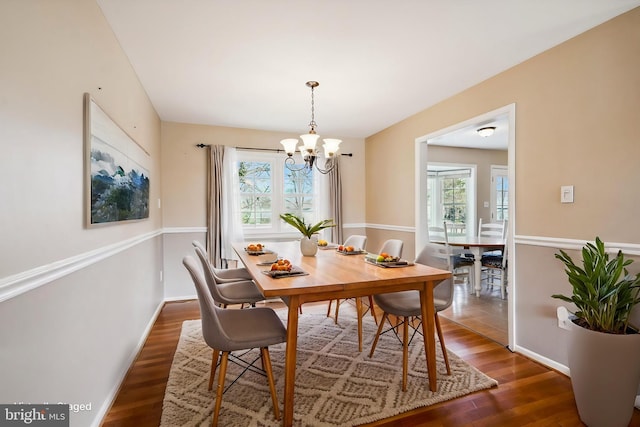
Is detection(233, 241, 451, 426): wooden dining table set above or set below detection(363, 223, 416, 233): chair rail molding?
below

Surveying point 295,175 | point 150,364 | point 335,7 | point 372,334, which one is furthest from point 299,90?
point 150,364

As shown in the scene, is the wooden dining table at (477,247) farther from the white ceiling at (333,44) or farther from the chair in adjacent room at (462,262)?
the white ceiling at (333,44)

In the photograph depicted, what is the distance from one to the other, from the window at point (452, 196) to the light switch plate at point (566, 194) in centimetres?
344

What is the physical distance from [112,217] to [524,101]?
3242 mm

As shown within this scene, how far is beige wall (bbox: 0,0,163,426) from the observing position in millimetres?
997

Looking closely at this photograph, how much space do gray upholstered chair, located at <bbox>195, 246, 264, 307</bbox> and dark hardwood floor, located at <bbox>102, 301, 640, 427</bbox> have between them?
0.65 m

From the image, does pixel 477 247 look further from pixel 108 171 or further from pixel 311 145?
pixel 108 171

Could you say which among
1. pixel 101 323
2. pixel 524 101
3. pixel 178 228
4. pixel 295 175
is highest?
pixel 524 101

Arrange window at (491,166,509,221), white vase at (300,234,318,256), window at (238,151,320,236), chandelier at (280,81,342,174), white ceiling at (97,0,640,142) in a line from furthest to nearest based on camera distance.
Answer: window at (491,166,509,221), window at (238,151,320,236), chandelier at (280,81,342,174), white vase at (300,234,318,256), white ceiling at (97,0,640,142)

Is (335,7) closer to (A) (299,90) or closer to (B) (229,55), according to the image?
(B) (229,55)

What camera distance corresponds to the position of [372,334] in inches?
112

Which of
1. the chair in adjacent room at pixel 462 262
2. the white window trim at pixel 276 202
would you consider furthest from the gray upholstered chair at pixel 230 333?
the chair in adjacent room at pixel 462 262
